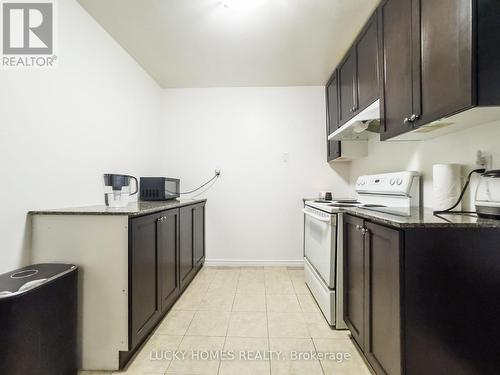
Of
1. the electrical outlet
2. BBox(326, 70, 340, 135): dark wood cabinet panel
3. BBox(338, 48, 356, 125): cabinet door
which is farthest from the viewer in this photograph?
BBox(326, 70, 340, 135): dark wood cabinet panel

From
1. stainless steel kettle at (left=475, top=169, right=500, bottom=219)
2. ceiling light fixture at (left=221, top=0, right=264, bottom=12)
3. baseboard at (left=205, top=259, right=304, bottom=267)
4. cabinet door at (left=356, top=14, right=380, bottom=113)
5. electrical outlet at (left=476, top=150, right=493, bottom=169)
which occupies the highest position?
ceiling light fixture at (left=221, top=0, right=264, bottom=12)

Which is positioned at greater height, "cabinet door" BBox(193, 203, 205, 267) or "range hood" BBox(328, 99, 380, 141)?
"range hood" BBox(328, 99, 380, 141)

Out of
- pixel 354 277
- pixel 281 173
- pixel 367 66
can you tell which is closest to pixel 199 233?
pixel 281 173

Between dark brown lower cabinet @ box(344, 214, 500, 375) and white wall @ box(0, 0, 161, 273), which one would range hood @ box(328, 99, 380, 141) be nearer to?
dark brown lower cabinet @ box(344, 214, 500, 375)

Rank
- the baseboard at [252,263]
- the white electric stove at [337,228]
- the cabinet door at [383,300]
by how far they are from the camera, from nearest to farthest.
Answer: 1. the cabinet door at [383,300]
2. the white electric stove at [337,228]
3. the baseboard at [252,263]

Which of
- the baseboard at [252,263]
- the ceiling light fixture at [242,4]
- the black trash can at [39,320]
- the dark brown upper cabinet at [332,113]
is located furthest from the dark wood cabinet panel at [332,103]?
the black trash can at [39,320]

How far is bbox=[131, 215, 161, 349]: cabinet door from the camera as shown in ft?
4.30

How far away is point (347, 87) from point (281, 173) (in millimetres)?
1251

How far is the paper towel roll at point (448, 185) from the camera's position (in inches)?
49.7

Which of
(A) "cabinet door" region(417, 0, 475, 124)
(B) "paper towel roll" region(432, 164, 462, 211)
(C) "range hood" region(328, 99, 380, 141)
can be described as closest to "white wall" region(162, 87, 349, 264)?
(C) "range hood" region(328, 99, 380, 141)

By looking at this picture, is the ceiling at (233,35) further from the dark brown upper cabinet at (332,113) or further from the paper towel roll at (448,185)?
the paper towel roll at (448,185)

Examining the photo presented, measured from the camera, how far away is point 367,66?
177 cm

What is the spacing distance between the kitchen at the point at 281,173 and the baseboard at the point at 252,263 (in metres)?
0.04

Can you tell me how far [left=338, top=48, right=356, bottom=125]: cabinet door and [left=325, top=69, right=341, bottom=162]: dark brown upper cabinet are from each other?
12cm
